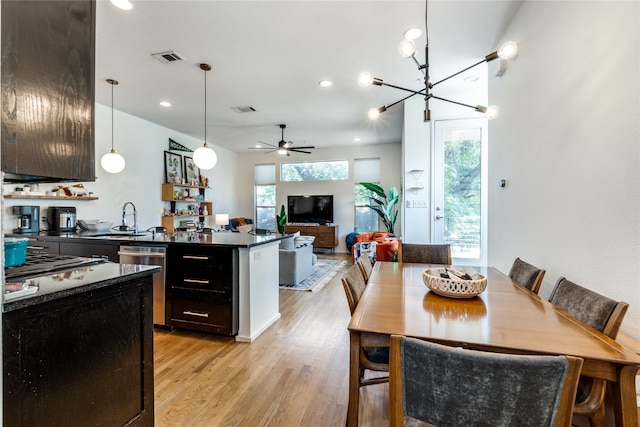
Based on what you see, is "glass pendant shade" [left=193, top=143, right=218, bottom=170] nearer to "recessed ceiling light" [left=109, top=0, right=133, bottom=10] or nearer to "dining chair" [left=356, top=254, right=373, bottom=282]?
"recessed ceiling light" [left=109, top=0, right=133, bottom=10]

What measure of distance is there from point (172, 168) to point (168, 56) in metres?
3.41

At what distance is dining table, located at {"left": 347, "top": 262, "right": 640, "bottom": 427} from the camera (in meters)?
0.96

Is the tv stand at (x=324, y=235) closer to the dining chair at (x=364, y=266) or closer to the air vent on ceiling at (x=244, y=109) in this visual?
the air vent on ceiling at (x=244, y=109)

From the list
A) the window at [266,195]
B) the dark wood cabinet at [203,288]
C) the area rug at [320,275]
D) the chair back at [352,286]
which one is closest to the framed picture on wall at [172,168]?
the window at [266,195]

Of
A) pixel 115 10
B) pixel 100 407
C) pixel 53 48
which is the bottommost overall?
pixel 100 407

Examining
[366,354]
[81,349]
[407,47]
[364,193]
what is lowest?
[366,354]

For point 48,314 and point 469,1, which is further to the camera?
point 469,1

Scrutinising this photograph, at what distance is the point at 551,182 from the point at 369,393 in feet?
6.19

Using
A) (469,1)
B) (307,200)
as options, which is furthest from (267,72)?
(307,200)

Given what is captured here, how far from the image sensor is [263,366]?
88.9 inches

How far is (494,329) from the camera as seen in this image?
1.17 m

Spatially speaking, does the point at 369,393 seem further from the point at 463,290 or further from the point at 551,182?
the point at 551,182

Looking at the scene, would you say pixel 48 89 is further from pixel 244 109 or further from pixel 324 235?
pixel 324 235

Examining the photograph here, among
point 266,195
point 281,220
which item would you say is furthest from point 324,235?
point 266,195
